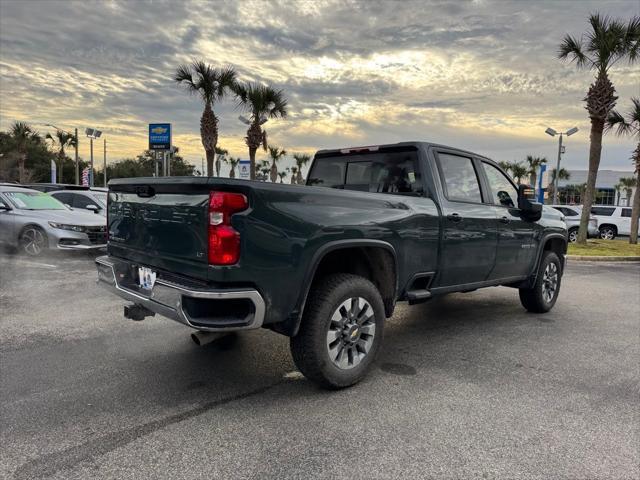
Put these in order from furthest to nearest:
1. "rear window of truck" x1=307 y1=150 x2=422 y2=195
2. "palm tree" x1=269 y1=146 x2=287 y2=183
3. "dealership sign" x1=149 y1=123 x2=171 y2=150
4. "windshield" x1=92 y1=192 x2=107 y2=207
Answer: "palm tree" x1=269 y1=146 x2=287 y2=183
"dealership sign" x1=149 y1=123 x2=171 y2=150
"windshield" x1=92 y1=192 x2=107 y2=207
"rear window of truck" x1=307 y1=150 x2=422 y2=195

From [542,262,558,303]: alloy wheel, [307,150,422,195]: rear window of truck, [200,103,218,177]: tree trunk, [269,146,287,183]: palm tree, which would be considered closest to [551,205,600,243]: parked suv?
[542,262,558,303]: alloy wheel

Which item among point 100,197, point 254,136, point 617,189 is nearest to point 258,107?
point 254,136

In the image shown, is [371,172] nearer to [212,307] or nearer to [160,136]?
[212,307]

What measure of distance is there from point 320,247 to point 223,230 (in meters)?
0.72

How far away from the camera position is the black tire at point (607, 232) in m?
22.1

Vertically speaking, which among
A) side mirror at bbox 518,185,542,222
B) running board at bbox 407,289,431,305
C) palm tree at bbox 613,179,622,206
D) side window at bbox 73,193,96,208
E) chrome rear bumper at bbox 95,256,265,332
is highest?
palm tree at bbox 613,179,622,206

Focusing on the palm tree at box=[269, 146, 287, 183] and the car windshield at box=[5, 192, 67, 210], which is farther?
the palm tree at box=[269, 146, 287, 183]

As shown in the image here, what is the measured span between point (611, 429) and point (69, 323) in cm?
513

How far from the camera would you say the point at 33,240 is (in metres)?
9.73

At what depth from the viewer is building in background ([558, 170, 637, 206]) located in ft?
251

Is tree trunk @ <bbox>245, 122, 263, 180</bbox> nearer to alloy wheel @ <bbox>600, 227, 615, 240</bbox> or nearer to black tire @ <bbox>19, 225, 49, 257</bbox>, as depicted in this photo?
black tire @ <bbox>19, 225, 49, 257</bbox>

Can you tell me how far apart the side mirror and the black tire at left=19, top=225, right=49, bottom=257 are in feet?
28.8

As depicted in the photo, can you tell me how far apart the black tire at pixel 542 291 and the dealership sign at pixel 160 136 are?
2319 cm

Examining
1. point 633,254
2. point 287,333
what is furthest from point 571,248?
point 287,333
